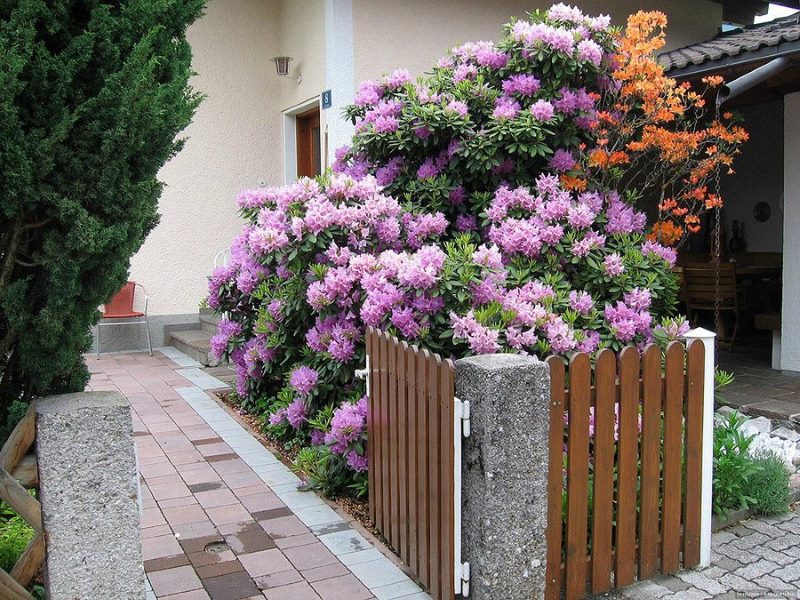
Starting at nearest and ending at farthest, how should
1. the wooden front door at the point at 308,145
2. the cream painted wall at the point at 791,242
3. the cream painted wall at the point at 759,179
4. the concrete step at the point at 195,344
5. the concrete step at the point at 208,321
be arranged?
the cream painted wall at the point at 791,242
the concrete step at the point at 195,344
the concrete step at the point at 208,321
the wooden front door at the point at 308,145
the cream painted wall at the point at 759,179

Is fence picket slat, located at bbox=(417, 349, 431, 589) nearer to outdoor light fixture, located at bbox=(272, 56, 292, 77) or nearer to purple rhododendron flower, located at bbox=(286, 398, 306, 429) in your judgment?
purple rhododendron flower, located at bbox=(286, 398, 306, 429)

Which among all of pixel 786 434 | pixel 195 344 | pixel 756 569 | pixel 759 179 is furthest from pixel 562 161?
pixel 759 179

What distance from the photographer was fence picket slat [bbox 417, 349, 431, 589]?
311 centimetres

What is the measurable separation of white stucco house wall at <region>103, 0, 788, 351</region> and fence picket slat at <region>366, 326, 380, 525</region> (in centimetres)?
492

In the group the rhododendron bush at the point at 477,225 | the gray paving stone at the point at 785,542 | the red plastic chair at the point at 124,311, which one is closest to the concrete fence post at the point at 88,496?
the rhododendron bush at the point at 477,225

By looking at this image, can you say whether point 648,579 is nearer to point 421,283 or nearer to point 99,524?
point 421,283

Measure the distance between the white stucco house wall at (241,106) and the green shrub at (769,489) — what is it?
5.78 meters

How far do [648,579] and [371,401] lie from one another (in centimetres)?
158

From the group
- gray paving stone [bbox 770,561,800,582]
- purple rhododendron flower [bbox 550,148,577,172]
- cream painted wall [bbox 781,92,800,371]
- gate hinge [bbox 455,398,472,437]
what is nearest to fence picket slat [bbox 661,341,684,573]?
gray paving stone [bbox 770,561,800,582]

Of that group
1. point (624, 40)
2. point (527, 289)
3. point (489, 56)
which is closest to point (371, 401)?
point (527, 289)

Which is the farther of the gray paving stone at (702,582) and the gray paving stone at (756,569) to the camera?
the gray paving stone at (756,569)

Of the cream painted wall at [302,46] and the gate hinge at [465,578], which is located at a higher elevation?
the cream painted wall at [302,46]

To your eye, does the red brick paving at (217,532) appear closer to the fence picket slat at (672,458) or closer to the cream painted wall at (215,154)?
the fence picket slat at (672,458)

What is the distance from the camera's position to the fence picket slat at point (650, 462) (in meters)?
3.20
